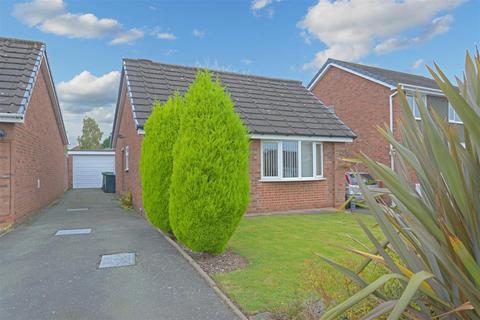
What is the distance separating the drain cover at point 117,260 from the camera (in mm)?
5414

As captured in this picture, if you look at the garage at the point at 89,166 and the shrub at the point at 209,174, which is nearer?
the shrub at the point at 209,174

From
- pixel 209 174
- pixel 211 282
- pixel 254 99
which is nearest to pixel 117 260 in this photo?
pixel 211 282

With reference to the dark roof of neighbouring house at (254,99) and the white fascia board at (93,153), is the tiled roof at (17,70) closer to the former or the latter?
the dark roof of neighbouring house at (254,99)

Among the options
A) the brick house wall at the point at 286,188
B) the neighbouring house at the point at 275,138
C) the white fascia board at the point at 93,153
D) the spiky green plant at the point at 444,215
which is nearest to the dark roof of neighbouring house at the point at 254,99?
the neighbouring house at the point at 275,138

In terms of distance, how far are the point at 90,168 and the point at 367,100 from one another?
20699 mm

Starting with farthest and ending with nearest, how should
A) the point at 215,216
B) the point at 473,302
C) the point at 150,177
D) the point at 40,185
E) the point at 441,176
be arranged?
the point at 40,185, the point at 150,177, the point at 215,216, the point at 441,176, the point at 473,302

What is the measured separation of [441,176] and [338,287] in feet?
5.98

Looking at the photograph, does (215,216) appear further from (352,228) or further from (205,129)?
(352,228)

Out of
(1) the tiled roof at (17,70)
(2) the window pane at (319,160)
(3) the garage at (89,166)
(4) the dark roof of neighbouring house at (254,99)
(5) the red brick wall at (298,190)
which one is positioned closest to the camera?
(1) the tiled roof at (17,70)

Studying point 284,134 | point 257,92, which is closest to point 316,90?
point 257,92

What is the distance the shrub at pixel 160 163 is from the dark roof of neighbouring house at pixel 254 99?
7.61ft

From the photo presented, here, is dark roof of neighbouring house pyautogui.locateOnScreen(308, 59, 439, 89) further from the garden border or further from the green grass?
the garden border

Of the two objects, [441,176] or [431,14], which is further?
[431,14]

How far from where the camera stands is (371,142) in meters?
16.9
